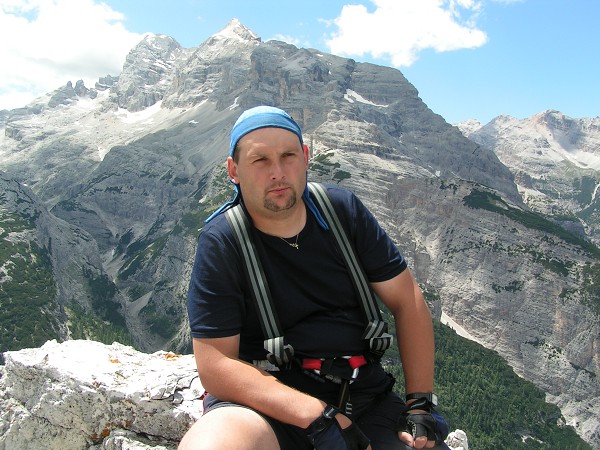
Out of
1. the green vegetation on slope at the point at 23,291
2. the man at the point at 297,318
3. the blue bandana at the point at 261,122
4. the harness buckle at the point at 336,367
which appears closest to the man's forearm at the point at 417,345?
the man at the point at 297,318

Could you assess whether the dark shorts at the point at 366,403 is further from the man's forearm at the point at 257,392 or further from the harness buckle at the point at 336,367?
the man's forearm at the point at 257,392

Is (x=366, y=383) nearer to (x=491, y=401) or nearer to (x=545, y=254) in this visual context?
(x=491, y=401)

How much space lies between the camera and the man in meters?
4.67

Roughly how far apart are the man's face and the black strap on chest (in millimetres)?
325

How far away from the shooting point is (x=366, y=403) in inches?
213

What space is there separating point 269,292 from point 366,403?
173 centimetres

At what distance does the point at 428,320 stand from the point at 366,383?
1009mm

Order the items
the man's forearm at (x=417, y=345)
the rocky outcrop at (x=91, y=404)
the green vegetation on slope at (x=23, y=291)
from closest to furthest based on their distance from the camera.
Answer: the man's forearm at (x=417, y=345) → the rocky outcrop at (x=91, y=404) → the green vegetation on slope at (x=23, y=291)

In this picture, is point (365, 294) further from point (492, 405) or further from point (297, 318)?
point (492, 405)

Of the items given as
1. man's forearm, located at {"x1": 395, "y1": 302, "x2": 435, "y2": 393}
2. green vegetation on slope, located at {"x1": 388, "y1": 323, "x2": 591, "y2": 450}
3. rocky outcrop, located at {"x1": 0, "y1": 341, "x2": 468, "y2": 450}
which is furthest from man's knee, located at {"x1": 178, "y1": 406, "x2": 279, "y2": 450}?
green vegetation on slope, located at {"x1": 388, "y1": 323, "x2": 591, "y2": 450}

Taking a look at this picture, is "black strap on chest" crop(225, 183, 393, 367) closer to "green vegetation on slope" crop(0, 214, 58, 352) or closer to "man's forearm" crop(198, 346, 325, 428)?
"man's forearm" crop(198, 346, 325, 428)

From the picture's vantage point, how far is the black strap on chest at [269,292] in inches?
195

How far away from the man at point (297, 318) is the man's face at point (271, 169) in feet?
0.04

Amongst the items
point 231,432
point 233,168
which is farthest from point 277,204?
point 231,432
